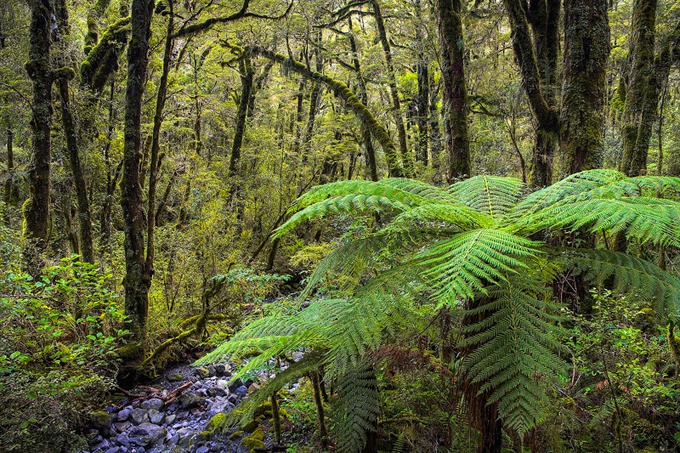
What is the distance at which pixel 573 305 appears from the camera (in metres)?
3.66

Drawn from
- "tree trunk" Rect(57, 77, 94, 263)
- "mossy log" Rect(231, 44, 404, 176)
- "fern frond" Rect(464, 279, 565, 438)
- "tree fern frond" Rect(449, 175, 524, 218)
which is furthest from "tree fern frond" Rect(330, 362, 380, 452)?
"tree trunk" Rect(57, 77, 94, 263)

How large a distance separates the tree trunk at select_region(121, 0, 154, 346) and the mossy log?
4450 mm

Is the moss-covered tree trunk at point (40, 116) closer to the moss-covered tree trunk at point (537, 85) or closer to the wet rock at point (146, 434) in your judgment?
the wet rock at point (146, 434)

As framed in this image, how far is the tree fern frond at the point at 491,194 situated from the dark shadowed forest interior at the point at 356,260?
3 centimetres

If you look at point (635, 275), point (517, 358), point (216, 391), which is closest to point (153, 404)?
point (216, 391)

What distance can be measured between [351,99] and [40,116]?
6563 mm

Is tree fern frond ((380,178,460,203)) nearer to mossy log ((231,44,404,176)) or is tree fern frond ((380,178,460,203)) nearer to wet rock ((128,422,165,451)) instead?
wet rock ((128,422,165,451))

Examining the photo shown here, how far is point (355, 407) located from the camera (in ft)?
7.38

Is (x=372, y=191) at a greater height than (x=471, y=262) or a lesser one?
greater

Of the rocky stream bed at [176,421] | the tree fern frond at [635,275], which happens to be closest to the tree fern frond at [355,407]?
the tree fern frond at [635,275]

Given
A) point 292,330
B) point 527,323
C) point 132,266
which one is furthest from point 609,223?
point 132,266

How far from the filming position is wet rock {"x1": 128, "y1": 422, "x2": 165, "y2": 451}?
14.8 feet

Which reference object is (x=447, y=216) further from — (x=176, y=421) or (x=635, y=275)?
(x=176, y=421)

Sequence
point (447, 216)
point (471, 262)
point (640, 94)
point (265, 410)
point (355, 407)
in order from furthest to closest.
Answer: point (640, 94) < point (265, 410) < point (355, 407) < point (447, 216) < point (471, 262)
